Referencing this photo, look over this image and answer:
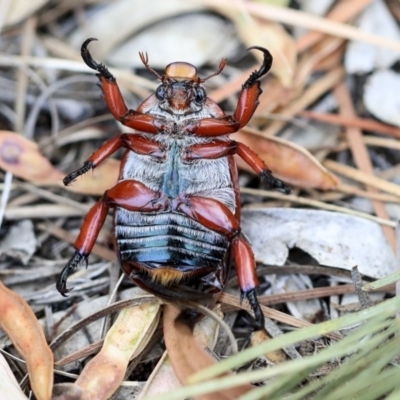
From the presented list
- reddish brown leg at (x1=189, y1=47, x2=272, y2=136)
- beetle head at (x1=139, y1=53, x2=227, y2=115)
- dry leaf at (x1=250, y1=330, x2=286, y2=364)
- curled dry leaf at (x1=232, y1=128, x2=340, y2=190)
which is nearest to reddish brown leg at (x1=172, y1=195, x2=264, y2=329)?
dry leaf at (x1=250, y1=330, x2=286, y2=364)

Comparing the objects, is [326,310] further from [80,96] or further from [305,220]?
[80,96]

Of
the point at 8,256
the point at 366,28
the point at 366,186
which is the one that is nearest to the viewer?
the point at 8,256

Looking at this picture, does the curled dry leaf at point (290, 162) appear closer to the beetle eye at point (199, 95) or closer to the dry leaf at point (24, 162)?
the beetle eye at point (199, 95)

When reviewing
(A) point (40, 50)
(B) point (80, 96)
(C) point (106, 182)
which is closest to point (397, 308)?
(C) point (106, 182)

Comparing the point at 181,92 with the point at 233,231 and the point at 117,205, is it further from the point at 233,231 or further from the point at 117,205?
the point at 233,231

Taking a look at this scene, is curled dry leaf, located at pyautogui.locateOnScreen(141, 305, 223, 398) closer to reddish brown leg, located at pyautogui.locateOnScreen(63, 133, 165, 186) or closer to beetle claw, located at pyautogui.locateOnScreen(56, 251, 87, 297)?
beetle claw, located at pyautogui.locateOnScreen(56, 251, 87, 297)

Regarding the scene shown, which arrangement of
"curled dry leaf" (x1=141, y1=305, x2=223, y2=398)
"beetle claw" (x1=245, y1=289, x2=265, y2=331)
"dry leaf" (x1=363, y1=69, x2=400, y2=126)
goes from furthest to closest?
"dry leaf" (x1=363, y1=69, x2=400, y2=126) < "curled dry leaf" (x1=141, y1=305, x2=223, y2=398) < "beetle claw" (x1=245, y1=289, x2=265, y2=331)
